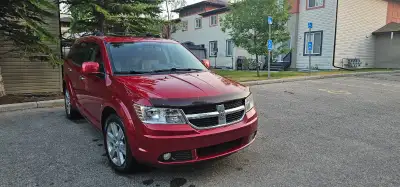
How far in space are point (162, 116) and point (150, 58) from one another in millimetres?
1518

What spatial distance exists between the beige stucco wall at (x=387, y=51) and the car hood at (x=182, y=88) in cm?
2009

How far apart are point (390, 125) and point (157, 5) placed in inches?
342

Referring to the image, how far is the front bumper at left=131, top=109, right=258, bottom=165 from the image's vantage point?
115 inches

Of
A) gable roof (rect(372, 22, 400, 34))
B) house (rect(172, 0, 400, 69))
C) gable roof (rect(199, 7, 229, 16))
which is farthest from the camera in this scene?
gable roof (rect(199, 7, 229, 16))

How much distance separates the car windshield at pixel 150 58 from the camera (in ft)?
13.1

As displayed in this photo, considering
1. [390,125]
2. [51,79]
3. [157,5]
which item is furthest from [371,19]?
[51,79]

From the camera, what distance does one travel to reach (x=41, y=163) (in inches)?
147

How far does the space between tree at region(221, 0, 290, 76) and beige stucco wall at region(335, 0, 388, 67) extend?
18.8 feet

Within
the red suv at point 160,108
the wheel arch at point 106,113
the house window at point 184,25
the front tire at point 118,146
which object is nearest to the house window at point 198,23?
the house window at point 184,25

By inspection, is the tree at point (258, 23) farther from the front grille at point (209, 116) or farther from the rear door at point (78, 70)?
the front grille at point (209, 116)

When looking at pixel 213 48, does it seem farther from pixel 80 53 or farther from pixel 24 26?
pixel 80 53

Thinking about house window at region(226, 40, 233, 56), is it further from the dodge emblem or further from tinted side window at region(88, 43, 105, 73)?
the dodge emblem

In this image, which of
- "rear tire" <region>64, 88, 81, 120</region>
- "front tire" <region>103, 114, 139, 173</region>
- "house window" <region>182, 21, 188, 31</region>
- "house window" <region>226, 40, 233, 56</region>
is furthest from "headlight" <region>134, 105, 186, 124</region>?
"house window" <region>182, 21, 188, 31</region>

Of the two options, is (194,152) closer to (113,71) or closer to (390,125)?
(113,71)
